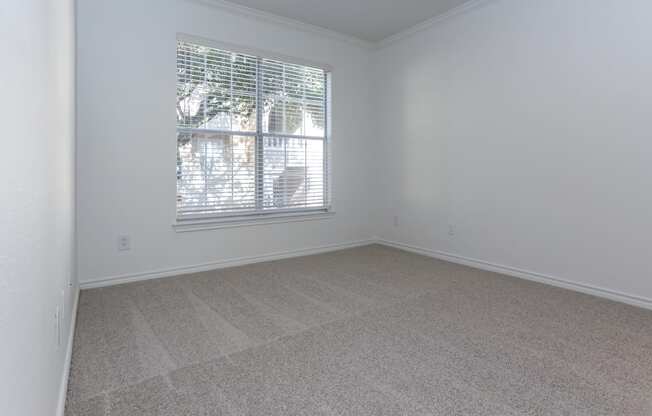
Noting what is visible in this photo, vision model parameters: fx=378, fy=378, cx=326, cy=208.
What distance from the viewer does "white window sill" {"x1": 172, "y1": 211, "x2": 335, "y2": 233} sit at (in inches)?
133

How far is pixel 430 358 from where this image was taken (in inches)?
73.9

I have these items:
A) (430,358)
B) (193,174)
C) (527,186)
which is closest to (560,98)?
(527,186)

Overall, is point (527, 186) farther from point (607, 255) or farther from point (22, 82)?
point (22, 82)

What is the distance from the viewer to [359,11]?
12.1ft

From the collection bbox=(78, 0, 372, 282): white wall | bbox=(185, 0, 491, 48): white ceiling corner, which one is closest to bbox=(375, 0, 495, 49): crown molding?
bbox=(185, 0, 491, 48): white ceiling corner

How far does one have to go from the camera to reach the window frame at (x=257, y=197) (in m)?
3.40

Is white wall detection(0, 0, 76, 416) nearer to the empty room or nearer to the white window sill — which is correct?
the empty room

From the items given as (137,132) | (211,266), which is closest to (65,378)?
(211,266)

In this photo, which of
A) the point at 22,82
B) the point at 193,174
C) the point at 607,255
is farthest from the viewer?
the point at 193,174

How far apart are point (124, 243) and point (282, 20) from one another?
8.47ft

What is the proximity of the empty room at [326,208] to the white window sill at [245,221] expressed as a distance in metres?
0.02

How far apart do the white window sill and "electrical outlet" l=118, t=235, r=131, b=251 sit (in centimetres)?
37

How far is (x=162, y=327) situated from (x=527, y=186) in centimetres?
297

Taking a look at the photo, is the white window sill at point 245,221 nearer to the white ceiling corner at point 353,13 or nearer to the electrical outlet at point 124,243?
the electrical outlet at point 124,243
